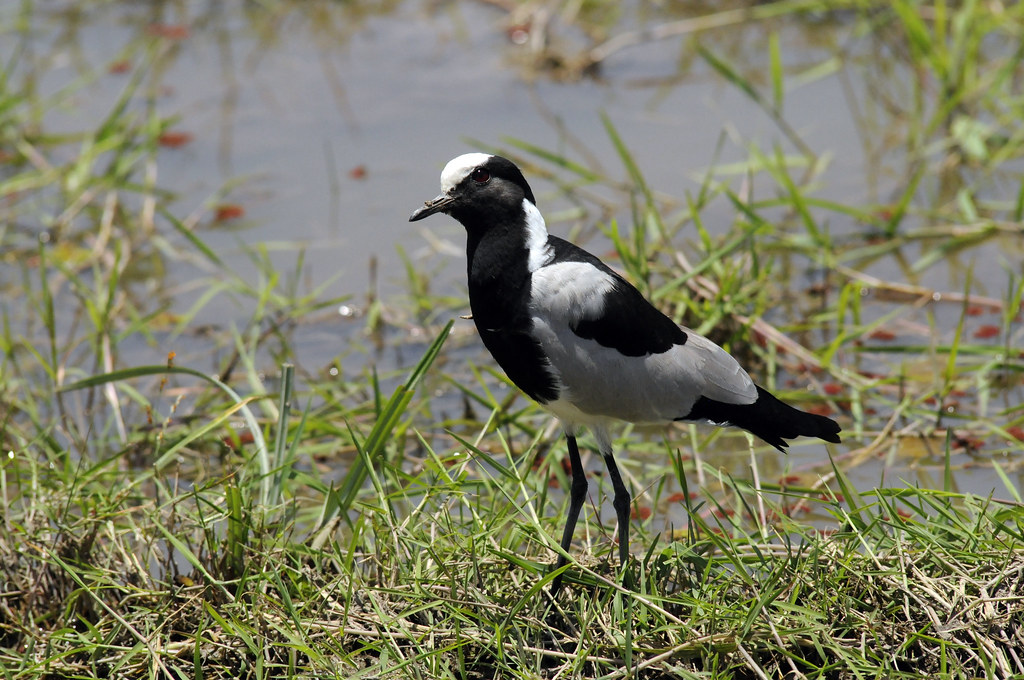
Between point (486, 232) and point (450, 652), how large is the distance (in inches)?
45.4

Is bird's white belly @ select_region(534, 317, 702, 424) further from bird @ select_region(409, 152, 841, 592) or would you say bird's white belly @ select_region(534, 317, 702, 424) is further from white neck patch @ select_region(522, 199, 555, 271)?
white neck patch @ select_region(522, 199, 555, 271)

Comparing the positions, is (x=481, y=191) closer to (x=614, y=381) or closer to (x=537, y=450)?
(x=614, y=381)

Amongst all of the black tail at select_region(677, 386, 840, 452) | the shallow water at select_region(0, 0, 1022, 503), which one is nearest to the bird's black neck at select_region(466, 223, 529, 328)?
the black tail at select_region(677, 386, 840, 452)

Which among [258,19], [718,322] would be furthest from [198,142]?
[718,322]

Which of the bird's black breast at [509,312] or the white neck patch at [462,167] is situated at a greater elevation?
the white neck patch at [462,167]

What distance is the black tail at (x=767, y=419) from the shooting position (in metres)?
3.38

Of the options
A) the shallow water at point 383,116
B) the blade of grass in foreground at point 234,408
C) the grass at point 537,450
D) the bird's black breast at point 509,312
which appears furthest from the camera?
the shallow water at point 383,116

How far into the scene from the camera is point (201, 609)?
3.15 meters

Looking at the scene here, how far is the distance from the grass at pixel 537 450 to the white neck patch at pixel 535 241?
37 centimetres

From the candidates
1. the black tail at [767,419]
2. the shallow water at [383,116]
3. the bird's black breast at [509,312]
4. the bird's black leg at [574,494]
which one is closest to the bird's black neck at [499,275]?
the bird's black breast at [509,312]

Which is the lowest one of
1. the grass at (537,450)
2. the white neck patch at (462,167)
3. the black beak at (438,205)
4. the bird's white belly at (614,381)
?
the grass at (537,450)

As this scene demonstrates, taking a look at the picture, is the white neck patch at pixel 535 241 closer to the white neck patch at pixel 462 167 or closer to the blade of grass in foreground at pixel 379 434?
the white neck patch at pixel 462 167

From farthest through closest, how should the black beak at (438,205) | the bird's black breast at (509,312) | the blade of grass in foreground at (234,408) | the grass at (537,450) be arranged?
the blade of grass in foreground at (234,408), the black beak at (438,205), the bird's black breast at (509,312), the grass at (537,450)

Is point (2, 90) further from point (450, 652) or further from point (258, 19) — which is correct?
point (450, 652)
